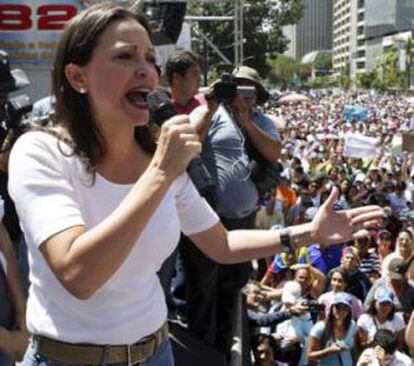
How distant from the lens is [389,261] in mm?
7633

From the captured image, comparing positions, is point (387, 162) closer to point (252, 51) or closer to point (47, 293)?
point (47, 293)

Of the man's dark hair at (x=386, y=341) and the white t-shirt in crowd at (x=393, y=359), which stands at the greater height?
the man's dark hair at (x=386, y=341)

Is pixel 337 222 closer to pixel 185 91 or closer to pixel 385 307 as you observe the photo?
pixel 185 91

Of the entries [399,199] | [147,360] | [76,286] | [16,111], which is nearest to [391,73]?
[399,199]

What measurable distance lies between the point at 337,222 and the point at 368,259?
6.64 metres

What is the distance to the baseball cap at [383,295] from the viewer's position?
20.6ft

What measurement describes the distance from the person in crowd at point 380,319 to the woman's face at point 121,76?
4.91m

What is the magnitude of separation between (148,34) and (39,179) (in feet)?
1.38

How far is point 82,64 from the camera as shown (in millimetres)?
1596

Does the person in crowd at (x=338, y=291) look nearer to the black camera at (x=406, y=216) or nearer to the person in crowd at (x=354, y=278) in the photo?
the person in crowd at (x=354, y=278)

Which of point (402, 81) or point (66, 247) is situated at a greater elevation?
point (66, 247)

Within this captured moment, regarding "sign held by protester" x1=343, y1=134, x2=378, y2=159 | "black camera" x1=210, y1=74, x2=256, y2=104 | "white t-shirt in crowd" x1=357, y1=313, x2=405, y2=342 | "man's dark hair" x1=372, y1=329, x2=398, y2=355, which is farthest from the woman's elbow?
"sign held by protester" x1=343, y1=134, x2=378, y2=159

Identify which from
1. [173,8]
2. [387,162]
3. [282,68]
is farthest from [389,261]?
[282,68]

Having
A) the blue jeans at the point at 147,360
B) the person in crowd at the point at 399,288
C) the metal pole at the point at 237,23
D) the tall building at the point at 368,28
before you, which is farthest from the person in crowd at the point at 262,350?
the tall building at the point at 368,28
